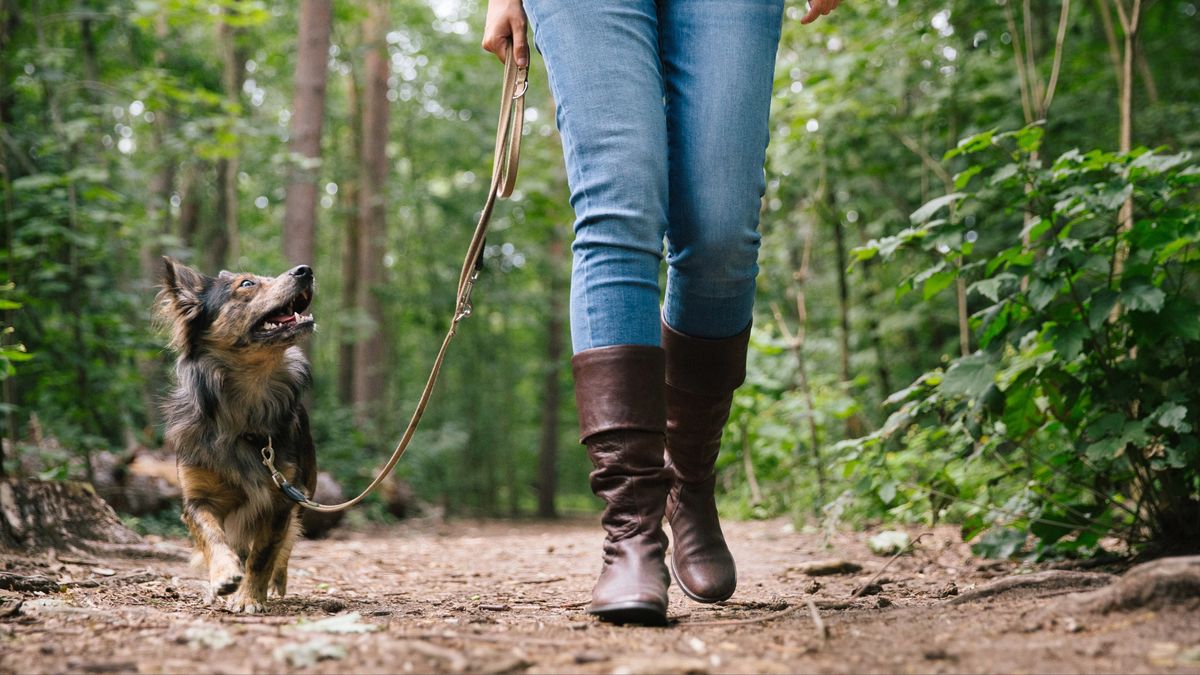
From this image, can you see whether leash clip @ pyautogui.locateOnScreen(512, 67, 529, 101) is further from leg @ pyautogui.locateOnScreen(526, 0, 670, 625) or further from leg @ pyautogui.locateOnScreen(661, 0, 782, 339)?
leg @ pyautogui.locateOnScreen(661, 0, 782, 339)

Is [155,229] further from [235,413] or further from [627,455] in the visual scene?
[627,455]

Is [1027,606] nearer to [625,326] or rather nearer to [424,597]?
[625,326]

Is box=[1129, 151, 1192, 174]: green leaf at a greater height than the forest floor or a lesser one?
greater

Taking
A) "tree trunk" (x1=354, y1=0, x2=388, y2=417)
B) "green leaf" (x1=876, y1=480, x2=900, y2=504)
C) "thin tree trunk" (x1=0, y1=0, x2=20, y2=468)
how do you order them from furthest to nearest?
"tree trunk" (x1=354, y1=0, x2=388, y2=417)
"thin tree trunk" (x1=0, y1=0, x2=20, y2=468)
"green leaf" (x1=876, y1=480, x2=900, y2=504)

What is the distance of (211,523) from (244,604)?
0.32 metres

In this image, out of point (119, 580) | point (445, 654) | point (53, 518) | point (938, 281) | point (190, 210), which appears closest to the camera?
point (445, 654)

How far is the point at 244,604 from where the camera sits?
2.89 meters

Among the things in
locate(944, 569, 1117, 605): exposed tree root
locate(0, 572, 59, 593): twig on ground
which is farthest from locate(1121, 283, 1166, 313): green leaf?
locate(0, 572, 59, 593): twig on ground

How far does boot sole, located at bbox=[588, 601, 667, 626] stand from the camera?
6.48 feet

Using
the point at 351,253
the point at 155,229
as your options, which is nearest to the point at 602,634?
the point at 155,229

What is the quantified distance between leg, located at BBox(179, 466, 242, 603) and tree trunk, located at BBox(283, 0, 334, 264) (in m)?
7.16

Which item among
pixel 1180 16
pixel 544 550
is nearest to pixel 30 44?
pixel 544 550

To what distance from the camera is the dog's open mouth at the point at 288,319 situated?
11.6 ft

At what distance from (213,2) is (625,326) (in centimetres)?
713
